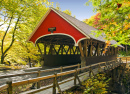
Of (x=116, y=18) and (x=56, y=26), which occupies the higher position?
(x=56, y=26)

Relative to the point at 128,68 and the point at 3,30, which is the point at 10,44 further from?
the point at 128,68

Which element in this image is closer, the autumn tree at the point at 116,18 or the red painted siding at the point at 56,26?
the autumn tree at the point at 116,18

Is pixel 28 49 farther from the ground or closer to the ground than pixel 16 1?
closer to the ground

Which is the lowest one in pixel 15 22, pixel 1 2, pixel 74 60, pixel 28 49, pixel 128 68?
pixel 128 68

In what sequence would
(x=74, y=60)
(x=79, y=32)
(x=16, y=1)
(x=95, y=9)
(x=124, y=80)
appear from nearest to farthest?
1. (x=95, y=9)
2. (x=79, y=32)
3. (x=16, y=1)
4. (x=124, y=80)
5. (x=74, y=60)

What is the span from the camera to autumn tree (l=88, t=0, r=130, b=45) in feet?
16.1

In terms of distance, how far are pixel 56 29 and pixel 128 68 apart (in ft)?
46.5

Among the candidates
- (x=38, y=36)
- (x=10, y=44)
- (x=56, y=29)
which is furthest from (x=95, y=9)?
(x=10, y=44)

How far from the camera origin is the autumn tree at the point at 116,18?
16.1 ft

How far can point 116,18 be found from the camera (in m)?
5.94

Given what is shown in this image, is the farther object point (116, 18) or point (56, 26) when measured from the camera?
point (56, 26)

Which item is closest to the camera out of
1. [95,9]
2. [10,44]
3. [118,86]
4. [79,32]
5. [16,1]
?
[95,9]

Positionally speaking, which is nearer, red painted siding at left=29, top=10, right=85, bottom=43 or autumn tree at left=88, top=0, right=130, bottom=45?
autumn tree at left=88, top=0, right=130, bottom=45

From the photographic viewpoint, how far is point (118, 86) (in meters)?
14.0
